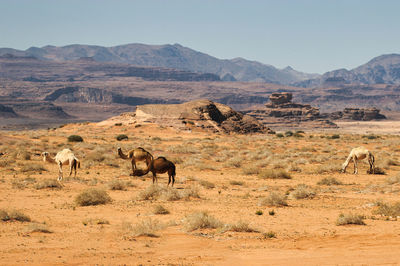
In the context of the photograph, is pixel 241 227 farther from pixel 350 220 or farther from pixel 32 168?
pixel 32 168

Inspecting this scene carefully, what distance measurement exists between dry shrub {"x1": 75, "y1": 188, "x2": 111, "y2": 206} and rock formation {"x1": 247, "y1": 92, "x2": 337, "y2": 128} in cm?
13591

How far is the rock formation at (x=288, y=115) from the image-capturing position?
152 meters

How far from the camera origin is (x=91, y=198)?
1639cm

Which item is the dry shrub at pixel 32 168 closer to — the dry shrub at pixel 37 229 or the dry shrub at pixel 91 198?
the dry shrub at pixel 91 198

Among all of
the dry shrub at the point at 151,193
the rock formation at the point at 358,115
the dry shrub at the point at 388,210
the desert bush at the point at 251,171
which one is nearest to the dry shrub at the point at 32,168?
the dry shrub at the point at 151,193

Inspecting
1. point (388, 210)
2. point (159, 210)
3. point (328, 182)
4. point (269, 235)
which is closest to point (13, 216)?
point (159, 210)

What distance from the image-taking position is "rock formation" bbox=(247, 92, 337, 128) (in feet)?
500

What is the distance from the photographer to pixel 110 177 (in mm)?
24578

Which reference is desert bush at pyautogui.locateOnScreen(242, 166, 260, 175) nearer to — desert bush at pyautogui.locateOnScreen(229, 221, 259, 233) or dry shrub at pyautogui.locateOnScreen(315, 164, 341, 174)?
dry shrub at pyautogui.locateOnScreen(315, 164, 341, 174)

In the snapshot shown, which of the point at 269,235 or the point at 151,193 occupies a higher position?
the point at 269,235

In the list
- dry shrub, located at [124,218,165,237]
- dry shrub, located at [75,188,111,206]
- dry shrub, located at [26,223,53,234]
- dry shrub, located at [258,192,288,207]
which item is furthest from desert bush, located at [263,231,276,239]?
dry shrub, located at [75,188,111,206]

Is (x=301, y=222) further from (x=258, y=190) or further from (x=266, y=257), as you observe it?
(x=258, y=190)

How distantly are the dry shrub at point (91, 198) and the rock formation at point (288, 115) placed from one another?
13591 centimetres

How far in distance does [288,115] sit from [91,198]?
15079cm
